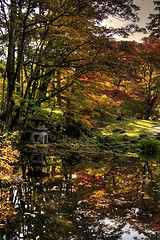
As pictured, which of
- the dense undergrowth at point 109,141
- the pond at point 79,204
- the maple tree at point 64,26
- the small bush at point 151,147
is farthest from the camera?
the small bush at point 151,147

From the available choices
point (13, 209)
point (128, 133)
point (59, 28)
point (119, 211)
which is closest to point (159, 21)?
point (59, 28)

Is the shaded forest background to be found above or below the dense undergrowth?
above

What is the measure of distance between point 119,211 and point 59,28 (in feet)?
23.3

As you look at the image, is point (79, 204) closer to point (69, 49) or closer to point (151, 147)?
point (69, 49)

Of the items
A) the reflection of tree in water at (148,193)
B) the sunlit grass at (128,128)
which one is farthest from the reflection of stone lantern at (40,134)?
the sunlit grass at (128,128)

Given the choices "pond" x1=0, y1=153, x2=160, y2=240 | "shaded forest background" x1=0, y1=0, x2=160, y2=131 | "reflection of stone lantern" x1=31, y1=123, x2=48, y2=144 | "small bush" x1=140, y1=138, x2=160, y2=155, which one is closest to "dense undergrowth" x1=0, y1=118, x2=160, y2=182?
"small bush" x1=140, y1=138, x2=160, y2=155

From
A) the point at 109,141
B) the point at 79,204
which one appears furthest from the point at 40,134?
the point at 79,204

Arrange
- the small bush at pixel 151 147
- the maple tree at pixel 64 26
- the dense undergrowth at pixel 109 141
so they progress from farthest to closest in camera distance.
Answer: the small bush at pixel 151 147 → the dense undergrowth at pixel 109 141 → the maple tree at pixel 64 26

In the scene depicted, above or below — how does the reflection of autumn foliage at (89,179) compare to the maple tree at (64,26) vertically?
below

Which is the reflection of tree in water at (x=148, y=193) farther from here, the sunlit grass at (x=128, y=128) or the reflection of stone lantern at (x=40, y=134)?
the sunlit grass at (x=128, y=128)

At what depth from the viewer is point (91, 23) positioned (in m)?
9.85

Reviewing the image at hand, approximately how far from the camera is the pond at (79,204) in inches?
147

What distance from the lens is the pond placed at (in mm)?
3742

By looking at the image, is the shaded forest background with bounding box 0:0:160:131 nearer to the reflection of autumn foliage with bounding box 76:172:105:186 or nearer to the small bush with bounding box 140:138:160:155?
the small bush with bounding box 140:138:160:155
